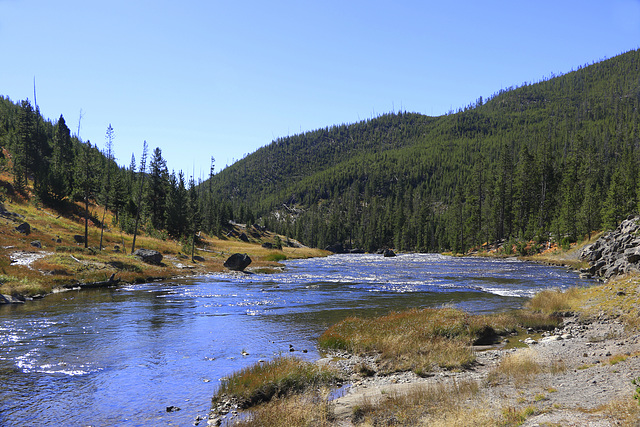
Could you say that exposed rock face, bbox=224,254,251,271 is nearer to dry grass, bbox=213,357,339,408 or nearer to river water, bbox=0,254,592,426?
river water, bbox=0,254,592,426

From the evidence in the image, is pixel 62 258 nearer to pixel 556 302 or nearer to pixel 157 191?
pixel 556 302

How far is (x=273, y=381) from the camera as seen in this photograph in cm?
1215

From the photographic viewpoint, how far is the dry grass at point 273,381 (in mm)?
11672

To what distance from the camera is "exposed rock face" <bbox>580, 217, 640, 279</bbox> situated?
109ft

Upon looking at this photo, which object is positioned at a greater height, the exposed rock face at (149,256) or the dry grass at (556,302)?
the exposed rock face at (149,256)

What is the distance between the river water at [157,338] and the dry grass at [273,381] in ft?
3.18

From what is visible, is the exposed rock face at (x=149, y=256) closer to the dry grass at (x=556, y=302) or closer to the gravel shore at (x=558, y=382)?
the gravel shore at (x=558, y=382)

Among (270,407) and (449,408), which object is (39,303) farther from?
(449,408)

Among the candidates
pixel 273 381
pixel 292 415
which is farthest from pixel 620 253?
pixel 292 415

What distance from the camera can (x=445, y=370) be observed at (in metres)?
13.8

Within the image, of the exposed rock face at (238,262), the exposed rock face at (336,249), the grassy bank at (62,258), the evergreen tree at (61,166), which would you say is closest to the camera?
the grassy bank at (62,258)

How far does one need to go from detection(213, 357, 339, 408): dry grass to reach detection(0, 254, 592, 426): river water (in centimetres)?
97

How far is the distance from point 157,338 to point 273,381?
1020cm

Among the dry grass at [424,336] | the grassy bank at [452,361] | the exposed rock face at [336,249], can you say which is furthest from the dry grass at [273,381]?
the exposed rock face at [336,249]
